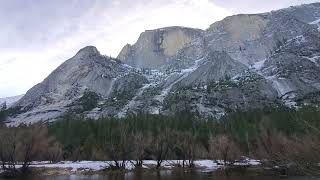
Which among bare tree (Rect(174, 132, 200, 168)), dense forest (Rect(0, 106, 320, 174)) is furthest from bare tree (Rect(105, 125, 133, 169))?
bare tree (Rect(174, 132, 200, 168))

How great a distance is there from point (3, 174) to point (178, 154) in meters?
49.6

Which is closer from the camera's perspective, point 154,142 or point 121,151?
point 121,151

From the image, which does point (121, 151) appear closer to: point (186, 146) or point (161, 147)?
point (161, 147)

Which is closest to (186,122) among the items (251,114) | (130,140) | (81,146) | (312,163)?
(251,114)

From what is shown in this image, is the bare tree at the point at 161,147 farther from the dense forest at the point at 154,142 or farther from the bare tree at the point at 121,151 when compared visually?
the bare tree at the point at 121,151

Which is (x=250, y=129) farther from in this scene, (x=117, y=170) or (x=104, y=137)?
(x=117, y=170)

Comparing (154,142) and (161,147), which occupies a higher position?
(154,142)

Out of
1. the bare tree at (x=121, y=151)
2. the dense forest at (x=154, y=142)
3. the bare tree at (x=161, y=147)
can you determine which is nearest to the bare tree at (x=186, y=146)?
the dense forest at (x=154, y=142)

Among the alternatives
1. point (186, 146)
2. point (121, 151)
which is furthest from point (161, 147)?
point (121, 151)

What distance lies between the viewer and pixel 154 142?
95.4m

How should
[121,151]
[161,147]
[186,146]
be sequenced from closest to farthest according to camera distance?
[121,151] → [161,147] → [186,146]

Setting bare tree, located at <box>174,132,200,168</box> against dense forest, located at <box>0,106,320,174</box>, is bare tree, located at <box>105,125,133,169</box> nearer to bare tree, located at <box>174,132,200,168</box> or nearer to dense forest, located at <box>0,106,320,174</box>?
dense forest, located at <box>0,106,320,174</box>

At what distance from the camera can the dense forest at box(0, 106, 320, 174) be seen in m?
74.1

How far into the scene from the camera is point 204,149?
413 ft
